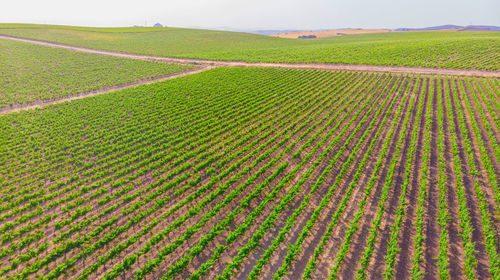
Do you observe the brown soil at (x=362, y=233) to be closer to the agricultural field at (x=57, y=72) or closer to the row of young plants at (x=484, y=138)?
the row of young plants at (x=484, y=138)

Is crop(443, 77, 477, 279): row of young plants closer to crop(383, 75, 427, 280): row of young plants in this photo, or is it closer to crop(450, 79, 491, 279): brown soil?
crop(450, 79, 491, 279): brown soil

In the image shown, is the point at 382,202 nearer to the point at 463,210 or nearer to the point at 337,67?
the point at 463,210

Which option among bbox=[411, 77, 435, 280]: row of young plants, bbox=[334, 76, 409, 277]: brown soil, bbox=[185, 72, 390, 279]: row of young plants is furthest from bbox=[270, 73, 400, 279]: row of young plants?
bbox=[411, 77, 435, 280]: row of young plants

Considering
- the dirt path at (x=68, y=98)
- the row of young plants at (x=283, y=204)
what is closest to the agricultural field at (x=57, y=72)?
the dirt path at (x=68, y=98)

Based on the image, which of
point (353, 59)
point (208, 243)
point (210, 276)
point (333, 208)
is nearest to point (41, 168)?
point (208, 243)

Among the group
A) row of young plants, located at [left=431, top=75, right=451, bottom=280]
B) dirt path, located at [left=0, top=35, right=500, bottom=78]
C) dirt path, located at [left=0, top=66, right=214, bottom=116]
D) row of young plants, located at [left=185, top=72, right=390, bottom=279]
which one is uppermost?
dirt path, located at [left=0, top=35, right=500, bottom=78]

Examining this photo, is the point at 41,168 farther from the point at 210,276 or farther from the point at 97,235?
the point at 210,276
